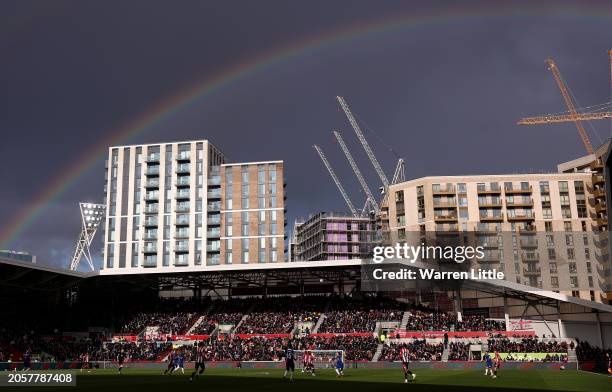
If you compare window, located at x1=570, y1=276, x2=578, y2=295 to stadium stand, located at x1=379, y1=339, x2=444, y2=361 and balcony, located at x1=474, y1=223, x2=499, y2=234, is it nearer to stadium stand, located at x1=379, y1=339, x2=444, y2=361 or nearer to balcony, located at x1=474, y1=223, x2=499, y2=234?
balcony, located at x1=474, y1=223, x2=499, y2=234

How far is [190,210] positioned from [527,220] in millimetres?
93090

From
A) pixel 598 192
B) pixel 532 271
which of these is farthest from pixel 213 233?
pixel 598 192

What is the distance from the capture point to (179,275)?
90625 millimetres

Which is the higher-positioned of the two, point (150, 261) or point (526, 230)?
point (526, 230)

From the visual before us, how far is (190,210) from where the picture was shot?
596 ft

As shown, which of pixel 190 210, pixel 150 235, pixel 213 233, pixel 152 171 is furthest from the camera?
pixel 152 171

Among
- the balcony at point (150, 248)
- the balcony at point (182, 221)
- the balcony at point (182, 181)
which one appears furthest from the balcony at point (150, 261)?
the balcony at point (182, 181)

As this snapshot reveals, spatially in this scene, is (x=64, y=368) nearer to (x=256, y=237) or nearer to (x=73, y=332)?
(x=73, y=332)

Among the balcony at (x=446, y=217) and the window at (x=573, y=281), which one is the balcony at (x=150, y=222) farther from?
the window at (x=573, y=281)

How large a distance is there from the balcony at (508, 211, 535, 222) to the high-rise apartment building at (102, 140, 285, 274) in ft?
207

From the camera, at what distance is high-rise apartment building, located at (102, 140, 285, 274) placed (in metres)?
179

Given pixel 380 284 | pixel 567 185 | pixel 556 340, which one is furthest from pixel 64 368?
pixel 567 185

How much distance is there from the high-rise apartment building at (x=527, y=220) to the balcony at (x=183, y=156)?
6686 centimetres

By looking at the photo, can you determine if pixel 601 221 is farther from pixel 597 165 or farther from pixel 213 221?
pixel 213 221
